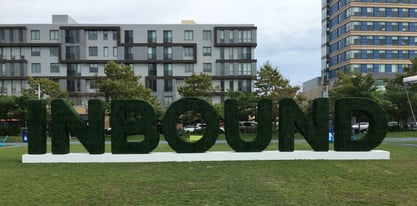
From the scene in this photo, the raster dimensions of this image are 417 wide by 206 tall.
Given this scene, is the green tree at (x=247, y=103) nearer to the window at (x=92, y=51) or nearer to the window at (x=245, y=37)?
the window at (x=245, y=37)

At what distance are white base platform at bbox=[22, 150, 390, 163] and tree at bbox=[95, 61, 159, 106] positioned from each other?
31.2 metres

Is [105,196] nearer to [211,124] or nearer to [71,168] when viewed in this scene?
[71,168]

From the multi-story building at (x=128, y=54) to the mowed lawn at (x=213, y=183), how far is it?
5577 centimetres

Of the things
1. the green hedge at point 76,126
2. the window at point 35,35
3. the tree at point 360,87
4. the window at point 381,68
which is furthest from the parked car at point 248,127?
the window at point 381,68

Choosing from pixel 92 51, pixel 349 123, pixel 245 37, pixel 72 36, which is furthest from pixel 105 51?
pixel 349 123

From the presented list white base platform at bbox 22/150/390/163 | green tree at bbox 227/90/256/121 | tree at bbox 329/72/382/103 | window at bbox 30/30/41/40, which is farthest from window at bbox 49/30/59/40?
white base platform at bbox 22/150/390/163

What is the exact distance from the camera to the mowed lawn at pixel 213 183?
398 inches

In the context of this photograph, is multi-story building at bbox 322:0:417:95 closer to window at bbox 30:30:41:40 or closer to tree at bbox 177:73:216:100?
tree at bbox 177:73:216:100

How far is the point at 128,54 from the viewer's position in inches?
2852

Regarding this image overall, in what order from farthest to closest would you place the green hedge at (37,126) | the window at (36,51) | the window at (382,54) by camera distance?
the window at (382,54) < the window at (36,51) < the green hedge at (37,126)

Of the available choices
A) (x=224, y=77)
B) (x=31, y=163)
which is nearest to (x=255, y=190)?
(x=31, y=163)

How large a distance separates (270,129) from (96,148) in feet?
24.7

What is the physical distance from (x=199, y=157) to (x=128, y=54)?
57952mm

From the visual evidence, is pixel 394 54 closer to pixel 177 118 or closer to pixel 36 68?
pixel 36 68
